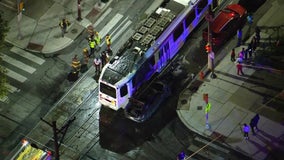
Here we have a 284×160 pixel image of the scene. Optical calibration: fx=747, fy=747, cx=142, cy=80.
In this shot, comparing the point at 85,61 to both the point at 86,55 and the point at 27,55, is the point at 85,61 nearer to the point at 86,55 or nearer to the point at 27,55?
the point at 86,55

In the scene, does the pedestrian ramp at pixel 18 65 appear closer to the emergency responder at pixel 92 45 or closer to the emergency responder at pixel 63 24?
the emergency responder at pixel 63 24

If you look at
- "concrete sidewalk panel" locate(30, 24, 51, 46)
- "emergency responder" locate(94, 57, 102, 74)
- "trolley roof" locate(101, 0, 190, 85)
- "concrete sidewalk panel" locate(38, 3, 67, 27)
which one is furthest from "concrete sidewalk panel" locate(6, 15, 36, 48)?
"trolley roof" locate(101, 0, 190, 85)

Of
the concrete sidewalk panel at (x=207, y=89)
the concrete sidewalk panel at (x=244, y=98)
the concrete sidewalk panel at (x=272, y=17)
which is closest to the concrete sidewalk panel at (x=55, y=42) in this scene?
the concrete sidewalk panel at (x=207, y=89)

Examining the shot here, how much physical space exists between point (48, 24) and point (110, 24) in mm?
4774

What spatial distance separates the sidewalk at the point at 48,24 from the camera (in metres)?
55.2

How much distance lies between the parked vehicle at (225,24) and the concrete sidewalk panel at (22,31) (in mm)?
13130

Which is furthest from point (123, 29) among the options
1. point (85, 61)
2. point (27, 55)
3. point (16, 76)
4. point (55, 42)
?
point (16, 76)

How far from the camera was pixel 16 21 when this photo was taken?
56.9 m

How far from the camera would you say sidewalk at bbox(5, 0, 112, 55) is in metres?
55.2

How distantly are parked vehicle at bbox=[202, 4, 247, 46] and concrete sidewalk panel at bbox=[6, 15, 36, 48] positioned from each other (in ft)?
43.1

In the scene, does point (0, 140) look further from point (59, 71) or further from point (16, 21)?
point (16, 21)

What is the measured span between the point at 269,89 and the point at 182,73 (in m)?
6.20

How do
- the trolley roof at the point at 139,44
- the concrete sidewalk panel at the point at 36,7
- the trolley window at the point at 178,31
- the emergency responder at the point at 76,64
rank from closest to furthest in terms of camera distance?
the trolley roof at the point at 139,44, the trolley window at the point at 178,31, the emergency responder at the point at 76,64, the concrete sidewalk panel at the point at 36,7

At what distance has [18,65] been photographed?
176 ft
